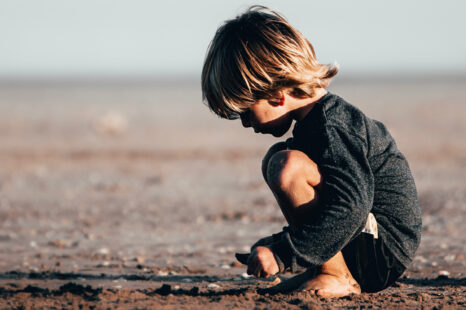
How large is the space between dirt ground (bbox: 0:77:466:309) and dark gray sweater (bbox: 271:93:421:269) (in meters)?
0.29

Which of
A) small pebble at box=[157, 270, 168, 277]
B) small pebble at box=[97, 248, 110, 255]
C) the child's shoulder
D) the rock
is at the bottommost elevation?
the rock

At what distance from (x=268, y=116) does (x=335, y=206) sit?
60 centimetres

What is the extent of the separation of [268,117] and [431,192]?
224 inches

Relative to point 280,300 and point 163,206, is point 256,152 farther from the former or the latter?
point 280,300

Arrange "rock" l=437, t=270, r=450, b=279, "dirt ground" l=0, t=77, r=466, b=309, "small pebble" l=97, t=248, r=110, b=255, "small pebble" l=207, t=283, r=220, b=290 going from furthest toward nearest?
"small pebble" l=97, t=248, r=110, b=255 < "rock" l=437, t=270, r=450, b=279 < "small pebble" l=207, t=283, r=220, b=290 < "dirt ground" l=0, t=77, r=466, b=309

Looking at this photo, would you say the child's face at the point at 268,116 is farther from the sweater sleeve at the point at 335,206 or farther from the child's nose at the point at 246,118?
the sweater sleeve at the point at 335,206

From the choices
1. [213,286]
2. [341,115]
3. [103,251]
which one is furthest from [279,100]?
[103,251]

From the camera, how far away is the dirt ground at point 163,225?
3572 millimetres

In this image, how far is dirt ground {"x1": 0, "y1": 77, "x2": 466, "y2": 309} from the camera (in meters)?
3.57

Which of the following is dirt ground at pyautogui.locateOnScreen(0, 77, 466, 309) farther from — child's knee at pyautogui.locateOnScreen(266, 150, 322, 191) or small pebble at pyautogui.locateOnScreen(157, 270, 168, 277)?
child's knee at pyautogui.locateOnScreen(266, 150, 322, 191)

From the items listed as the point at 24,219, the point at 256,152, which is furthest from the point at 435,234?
the point at 256,152

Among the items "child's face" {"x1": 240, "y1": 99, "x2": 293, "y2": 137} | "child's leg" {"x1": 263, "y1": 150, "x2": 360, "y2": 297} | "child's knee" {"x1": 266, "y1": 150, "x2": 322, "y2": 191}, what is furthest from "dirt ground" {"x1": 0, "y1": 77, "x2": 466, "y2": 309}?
"child's face" {"x1": 240, "y1": 99, "x2": 293, "y2": 137}

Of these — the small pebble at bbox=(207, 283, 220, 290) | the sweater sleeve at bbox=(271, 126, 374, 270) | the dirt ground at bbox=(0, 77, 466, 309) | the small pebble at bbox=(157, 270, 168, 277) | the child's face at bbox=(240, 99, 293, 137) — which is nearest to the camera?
the sweater sleeve at bbox=(271, 126, 374, 270)

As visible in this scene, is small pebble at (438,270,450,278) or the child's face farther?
small pebble at (438,270,450,278)
